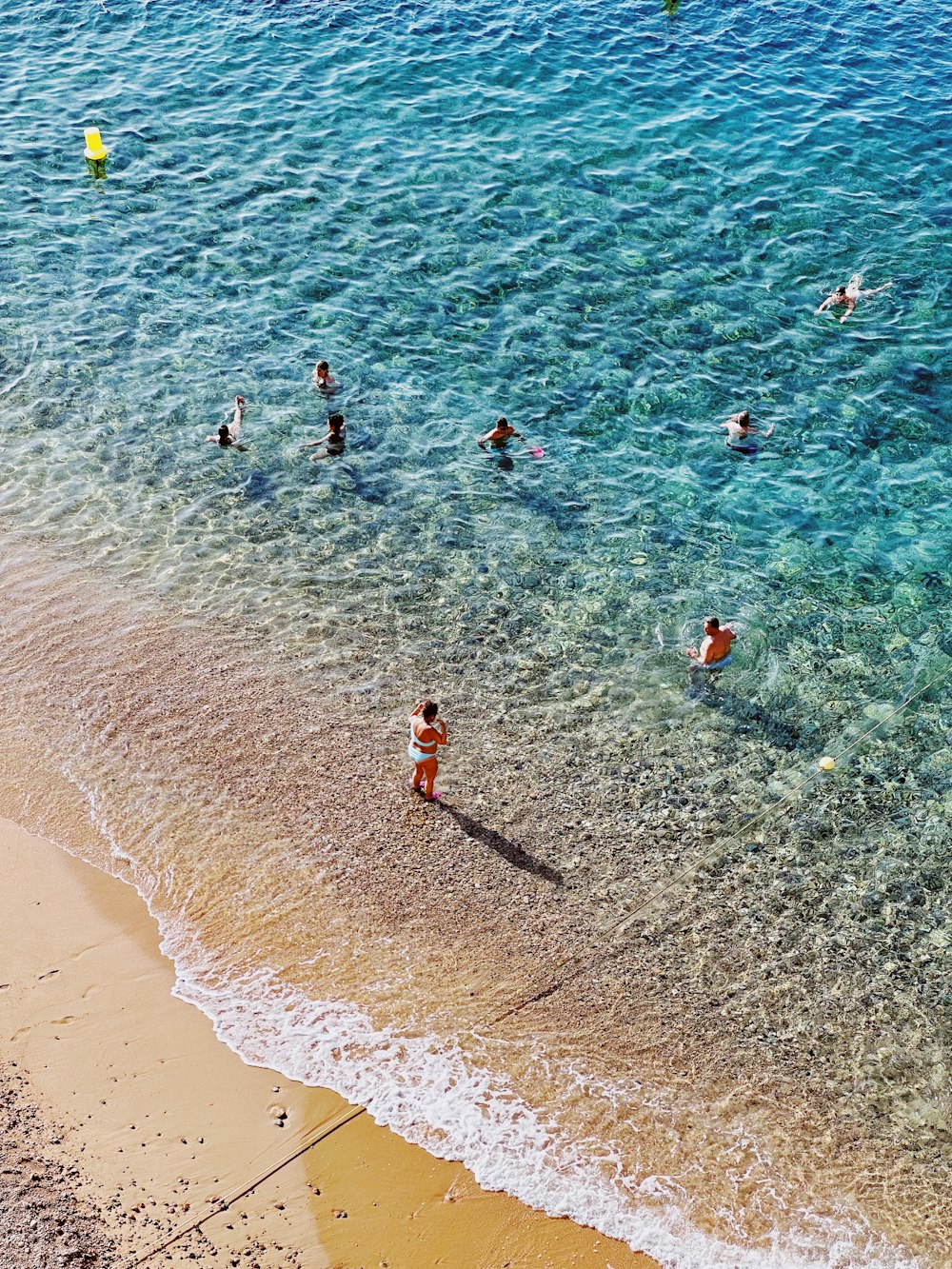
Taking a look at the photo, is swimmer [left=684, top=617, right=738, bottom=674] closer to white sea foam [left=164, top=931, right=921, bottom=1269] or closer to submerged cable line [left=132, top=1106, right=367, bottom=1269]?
white sea foam [left=164, top=931, right=921, bottom=1269]

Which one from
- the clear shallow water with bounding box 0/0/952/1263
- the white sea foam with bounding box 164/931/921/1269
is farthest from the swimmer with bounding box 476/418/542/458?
the white sea foam with bounding box 164/931/921/1269

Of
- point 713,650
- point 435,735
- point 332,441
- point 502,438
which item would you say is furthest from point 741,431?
point 435,735

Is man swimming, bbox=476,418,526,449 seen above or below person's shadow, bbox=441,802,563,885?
above

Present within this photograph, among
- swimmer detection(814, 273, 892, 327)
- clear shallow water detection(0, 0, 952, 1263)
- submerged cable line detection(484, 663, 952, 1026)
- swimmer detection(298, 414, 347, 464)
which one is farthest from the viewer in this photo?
swimmer detection(814, 273, 892, 327)

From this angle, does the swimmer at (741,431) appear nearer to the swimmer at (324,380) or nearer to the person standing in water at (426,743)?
the swimmer at (324,380)

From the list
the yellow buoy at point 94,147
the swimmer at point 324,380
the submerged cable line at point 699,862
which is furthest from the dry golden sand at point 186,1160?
the yellow buoy at point 94,147

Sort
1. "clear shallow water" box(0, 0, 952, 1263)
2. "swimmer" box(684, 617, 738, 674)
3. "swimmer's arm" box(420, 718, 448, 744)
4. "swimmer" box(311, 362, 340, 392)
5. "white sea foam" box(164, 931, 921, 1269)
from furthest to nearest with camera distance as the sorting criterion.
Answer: "swimmer" box(311, 362, 340, 392) → "swimmer" box(684, 617, 738, 674) → "clear shallow water" box(0, 0, 952, 1263) → "swimmer's arm" box(420, 718, 448, 744) → "white sea foam" box(164, 931, 921, 1269)

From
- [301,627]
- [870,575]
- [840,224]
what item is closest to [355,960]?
[301,627]
